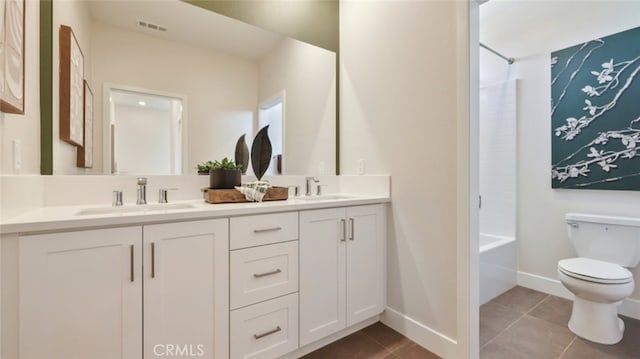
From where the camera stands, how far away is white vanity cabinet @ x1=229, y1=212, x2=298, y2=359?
1.28m

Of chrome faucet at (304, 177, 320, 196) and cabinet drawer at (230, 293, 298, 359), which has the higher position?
chrome faucet at (304, 177, 320, 196)

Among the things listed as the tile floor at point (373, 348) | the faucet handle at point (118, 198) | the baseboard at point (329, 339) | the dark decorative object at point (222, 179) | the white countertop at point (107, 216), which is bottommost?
the tile floor at point (373, 348)

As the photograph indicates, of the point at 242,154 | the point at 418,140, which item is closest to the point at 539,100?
the point at 418,140

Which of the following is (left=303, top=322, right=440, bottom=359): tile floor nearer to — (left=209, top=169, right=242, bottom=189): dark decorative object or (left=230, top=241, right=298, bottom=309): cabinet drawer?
(left=230, top=241, right=298, bottom=309): cabinet drawer

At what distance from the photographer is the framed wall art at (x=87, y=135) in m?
1.42

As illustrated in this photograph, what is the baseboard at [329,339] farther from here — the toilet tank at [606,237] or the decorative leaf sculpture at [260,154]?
the toilet tank at [606,237]

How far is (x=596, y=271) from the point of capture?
179cm

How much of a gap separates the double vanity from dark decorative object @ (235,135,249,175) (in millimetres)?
575

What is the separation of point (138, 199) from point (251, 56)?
1177 millimetres

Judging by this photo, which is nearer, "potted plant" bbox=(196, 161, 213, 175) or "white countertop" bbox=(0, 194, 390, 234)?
"white countertop" bbox=(0, 194, 390, 234)

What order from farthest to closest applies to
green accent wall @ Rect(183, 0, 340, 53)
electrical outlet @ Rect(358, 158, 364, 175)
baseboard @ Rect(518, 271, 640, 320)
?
electrical outlet @ Rect(358, 158, 364, 175)
baseboard @ Rect(518, 271, 640, 320)
green accent wall @ Rect(183, 0, 340, 53)

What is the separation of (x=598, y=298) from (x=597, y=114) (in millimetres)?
1371

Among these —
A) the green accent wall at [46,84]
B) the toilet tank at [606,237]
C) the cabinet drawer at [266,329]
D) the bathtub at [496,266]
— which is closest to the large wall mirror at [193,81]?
the green accent wall at [46,84]

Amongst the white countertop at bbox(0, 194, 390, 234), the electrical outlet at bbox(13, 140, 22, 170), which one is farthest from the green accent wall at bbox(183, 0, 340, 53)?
the white countertop at bbox(0, 194, 390, 234)
